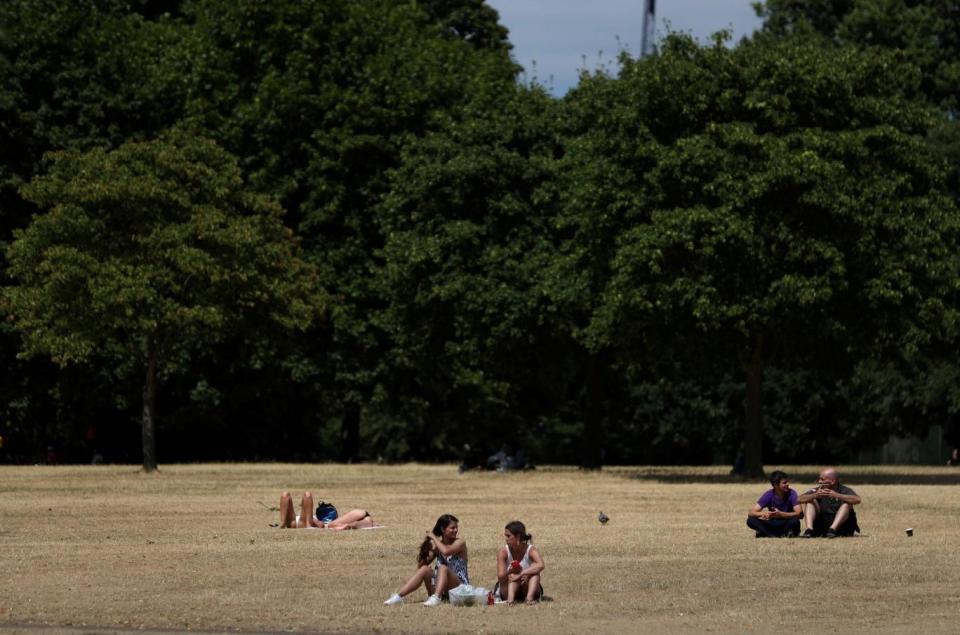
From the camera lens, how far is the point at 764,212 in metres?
46.4

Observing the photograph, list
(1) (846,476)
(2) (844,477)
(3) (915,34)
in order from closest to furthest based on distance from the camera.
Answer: (2) (844,477) < (1) (846,476) < (3) (915,34)

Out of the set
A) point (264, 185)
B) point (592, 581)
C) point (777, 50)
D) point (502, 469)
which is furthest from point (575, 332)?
point (592, 581)

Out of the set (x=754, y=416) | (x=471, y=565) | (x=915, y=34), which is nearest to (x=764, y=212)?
(x=754, y=416)

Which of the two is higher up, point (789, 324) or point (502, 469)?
point (789, 324)

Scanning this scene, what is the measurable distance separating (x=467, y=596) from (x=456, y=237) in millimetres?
38025

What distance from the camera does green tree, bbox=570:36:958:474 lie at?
45625mm

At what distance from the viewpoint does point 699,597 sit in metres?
18.9

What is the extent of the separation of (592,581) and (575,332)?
3221 cm

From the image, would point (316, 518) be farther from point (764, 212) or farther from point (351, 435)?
point (351, 435)

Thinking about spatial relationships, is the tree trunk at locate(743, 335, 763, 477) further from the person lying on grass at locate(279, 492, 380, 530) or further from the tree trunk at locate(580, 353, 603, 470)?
the person lying on grass at locate(279, 492, 380, 530)

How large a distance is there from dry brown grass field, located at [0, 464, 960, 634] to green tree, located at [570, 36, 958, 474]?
673 centimetres

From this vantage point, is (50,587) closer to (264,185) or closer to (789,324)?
(789,324)

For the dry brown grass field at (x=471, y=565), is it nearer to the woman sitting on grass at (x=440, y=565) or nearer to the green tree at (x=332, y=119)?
the woman sitting on grass at (x=440, y=565)

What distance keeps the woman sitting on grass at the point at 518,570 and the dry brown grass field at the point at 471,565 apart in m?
0.31
